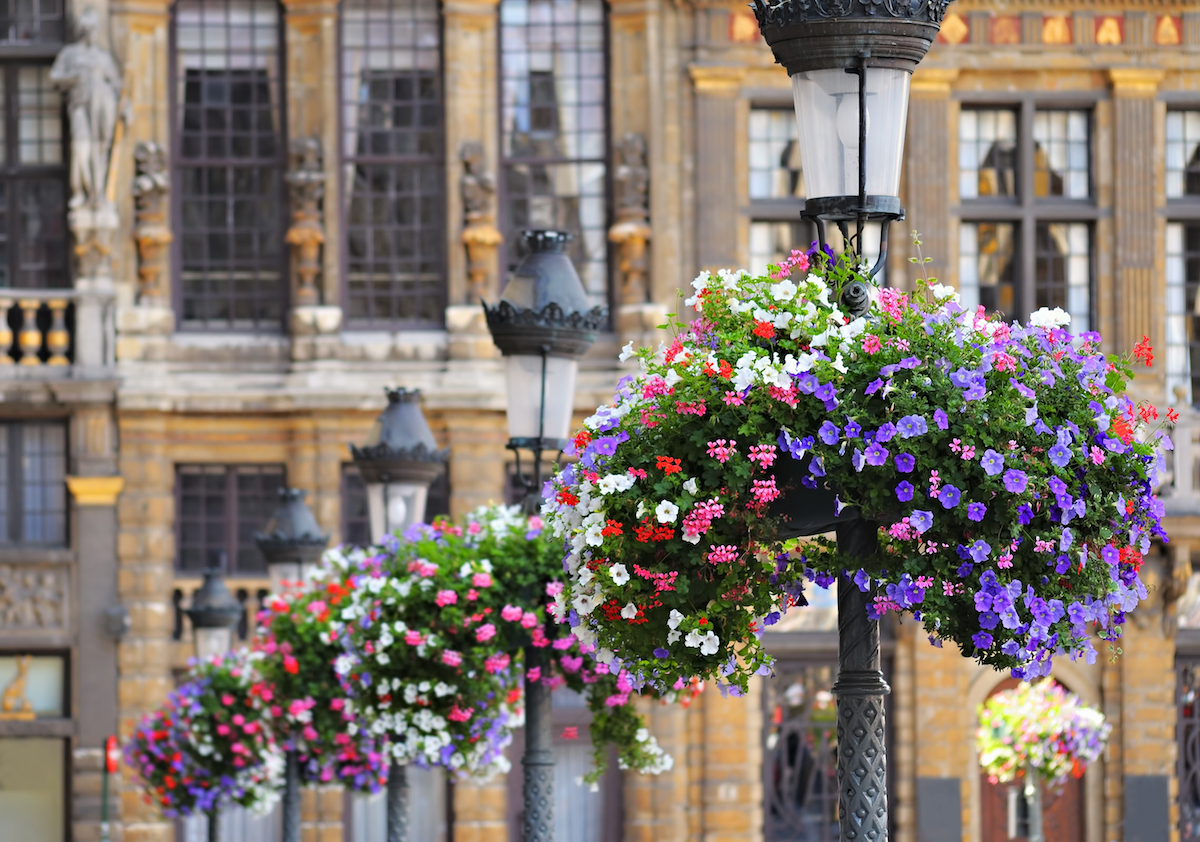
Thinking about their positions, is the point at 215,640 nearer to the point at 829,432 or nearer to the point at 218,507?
the point at 218,507

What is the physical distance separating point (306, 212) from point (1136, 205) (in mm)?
8411

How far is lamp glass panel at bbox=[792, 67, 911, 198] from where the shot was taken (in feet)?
17.9

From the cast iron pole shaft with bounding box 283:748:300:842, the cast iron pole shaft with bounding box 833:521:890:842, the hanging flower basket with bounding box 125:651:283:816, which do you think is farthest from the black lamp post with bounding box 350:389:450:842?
the cast iron pole shaft with bounding box 833:521:890:842

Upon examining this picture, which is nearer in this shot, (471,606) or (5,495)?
(471,606)

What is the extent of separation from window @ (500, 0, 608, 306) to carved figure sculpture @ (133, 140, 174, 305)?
11.2ft

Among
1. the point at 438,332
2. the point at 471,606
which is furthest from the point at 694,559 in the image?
the point at 438,332

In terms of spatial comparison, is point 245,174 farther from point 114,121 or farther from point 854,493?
point 854,493

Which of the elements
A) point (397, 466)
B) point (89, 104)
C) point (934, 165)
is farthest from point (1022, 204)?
point (397, 466)

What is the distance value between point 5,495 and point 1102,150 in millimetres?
11574

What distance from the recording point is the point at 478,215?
22.4 meters

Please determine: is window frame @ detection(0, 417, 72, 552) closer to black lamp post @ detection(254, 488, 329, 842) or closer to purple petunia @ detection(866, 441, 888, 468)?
black lamp post @ detection(254, 488, 329, 842)

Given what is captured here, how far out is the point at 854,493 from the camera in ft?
16.2

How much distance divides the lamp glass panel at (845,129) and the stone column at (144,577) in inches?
678

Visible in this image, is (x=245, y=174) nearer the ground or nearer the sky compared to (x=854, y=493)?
nearer the sky
